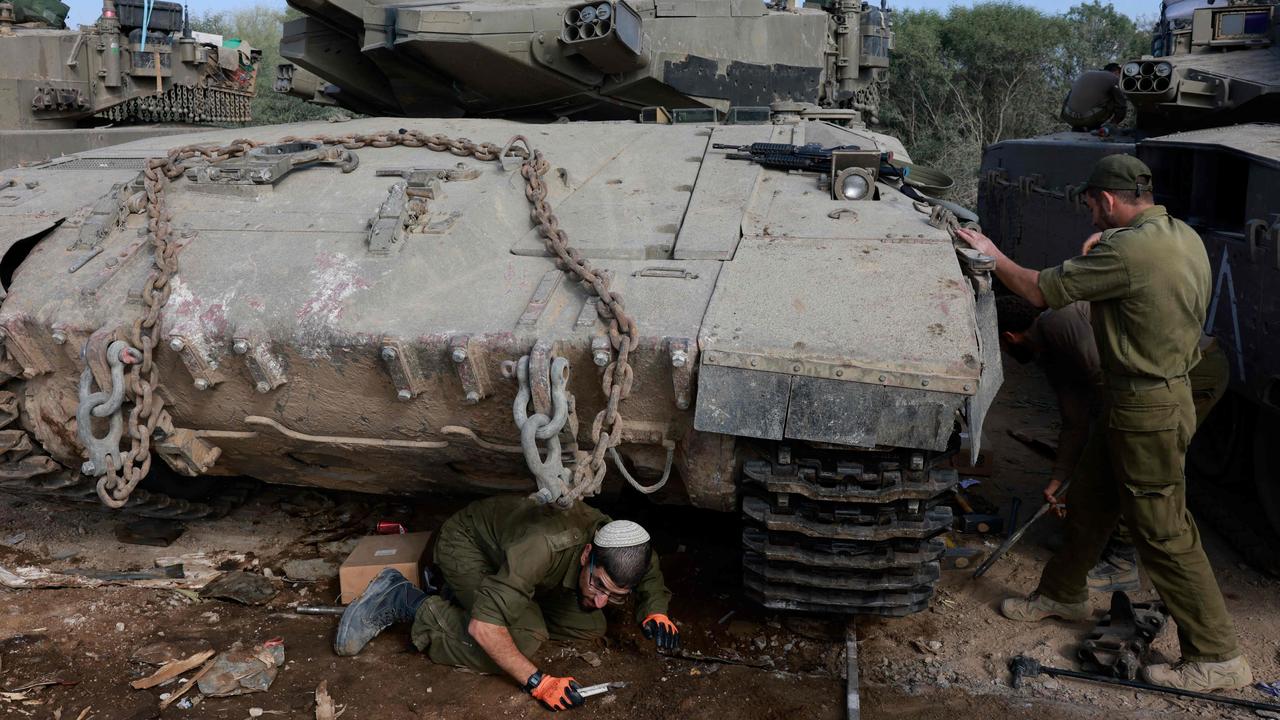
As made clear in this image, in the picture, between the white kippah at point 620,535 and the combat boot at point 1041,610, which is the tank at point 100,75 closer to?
the white kippah at point 620,535

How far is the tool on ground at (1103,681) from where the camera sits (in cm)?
387

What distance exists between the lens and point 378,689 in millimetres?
3939

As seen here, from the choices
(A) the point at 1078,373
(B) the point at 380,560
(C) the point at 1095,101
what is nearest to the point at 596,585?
(B) the point at 380,560

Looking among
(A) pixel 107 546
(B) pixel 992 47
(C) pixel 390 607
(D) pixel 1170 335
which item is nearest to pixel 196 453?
(C) pixel 390 607

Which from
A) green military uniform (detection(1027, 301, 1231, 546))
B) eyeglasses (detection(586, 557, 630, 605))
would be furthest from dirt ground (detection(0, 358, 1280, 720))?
green military uniform (detection(1027, 301, 1231, 546))

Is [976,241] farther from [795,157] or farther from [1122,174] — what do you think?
[795,157]

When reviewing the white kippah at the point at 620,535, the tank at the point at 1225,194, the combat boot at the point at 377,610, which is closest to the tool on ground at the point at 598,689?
the white kippah at the point at 620,535

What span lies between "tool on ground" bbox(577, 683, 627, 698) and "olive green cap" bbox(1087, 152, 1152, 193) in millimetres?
2469

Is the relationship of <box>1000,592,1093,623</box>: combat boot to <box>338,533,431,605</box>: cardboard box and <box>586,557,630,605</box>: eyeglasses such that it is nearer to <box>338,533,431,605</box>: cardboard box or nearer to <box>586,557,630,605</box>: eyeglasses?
<box>586,557,630,605</box>: eyeglasses

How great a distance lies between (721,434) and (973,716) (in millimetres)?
1287

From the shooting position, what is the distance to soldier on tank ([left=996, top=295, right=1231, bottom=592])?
4660 mm

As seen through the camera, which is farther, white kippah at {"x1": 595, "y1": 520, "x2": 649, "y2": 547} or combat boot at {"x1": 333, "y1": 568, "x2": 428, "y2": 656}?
combat boot at {"x1": 333, "y1": 568, "x2": 428, "y2": 656}

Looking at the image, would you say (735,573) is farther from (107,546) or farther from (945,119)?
(945,119)

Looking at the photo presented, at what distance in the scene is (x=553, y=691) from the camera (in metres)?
3.80
